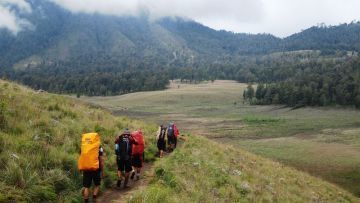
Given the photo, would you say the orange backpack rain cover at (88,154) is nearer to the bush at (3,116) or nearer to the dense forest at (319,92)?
the bush at (3,116)

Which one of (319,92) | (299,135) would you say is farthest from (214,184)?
(319,92)

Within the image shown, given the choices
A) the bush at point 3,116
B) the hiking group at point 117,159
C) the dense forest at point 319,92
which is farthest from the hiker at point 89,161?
A: the dense forest at point 319,92

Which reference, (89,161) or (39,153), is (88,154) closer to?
(89,161)

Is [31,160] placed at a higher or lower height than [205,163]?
higher

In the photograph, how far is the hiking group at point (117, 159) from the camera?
11984 mm

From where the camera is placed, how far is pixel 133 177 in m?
15.9

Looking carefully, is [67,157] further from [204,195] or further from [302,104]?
[302,104]

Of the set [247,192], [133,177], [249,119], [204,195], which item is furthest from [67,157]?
[249,119]

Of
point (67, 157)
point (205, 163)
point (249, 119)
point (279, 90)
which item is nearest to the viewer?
point (67, 157)

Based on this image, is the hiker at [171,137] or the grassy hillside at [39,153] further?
the hiker at [171,137]

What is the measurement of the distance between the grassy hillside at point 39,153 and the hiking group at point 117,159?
46 centimetres

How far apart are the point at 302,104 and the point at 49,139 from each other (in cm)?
14956

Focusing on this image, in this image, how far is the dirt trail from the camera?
12.9 meters

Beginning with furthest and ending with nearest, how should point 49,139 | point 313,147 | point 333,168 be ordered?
point 313,147 → point 333,168 → point 49,139
